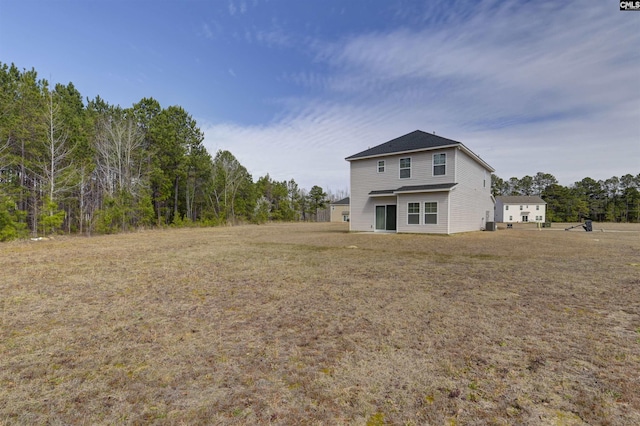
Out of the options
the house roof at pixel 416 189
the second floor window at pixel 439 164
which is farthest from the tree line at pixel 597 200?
the house roof at pixel 416 189

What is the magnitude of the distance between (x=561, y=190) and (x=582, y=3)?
56801mm

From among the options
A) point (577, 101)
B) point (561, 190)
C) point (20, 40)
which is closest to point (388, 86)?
point (577, 101)

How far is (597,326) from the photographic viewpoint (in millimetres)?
3076

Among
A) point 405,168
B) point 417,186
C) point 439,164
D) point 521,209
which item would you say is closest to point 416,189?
point 417,186

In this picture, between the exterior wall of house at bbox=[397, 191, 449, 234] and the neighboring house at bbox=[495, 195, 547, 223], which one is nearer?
the exterior wall of house at bbox=[397, 191, 449, 234]

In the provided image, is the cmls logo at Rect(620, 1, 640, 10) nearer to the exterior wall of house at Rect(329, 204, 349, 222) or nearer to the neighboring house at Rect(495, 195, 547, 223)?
the exterior wall of house at Rect(329, 204, 349, 222)

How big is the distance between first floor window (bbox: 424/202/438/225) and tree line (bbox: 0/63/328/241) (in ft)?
62.0

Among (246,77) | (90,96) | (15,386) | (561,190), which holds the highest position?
(90,96)

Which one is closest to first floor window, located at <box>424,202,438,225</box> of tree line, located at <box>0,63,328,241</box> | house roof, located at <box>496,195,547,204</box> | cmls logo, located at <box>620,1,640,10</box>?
cmls logo, located at <box>620,1,640,10</box>

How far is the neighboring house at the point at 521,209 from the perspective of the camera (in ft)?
162

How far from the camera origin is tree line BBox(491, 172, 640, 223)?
47.4m

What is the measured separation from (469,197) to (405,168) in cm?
457

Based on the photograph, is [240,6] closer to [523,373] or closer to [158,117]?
[523,373]

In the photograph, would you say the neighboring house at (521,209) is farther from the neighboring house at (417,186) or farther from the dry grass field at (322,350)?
the dry grass field at (322,350)
